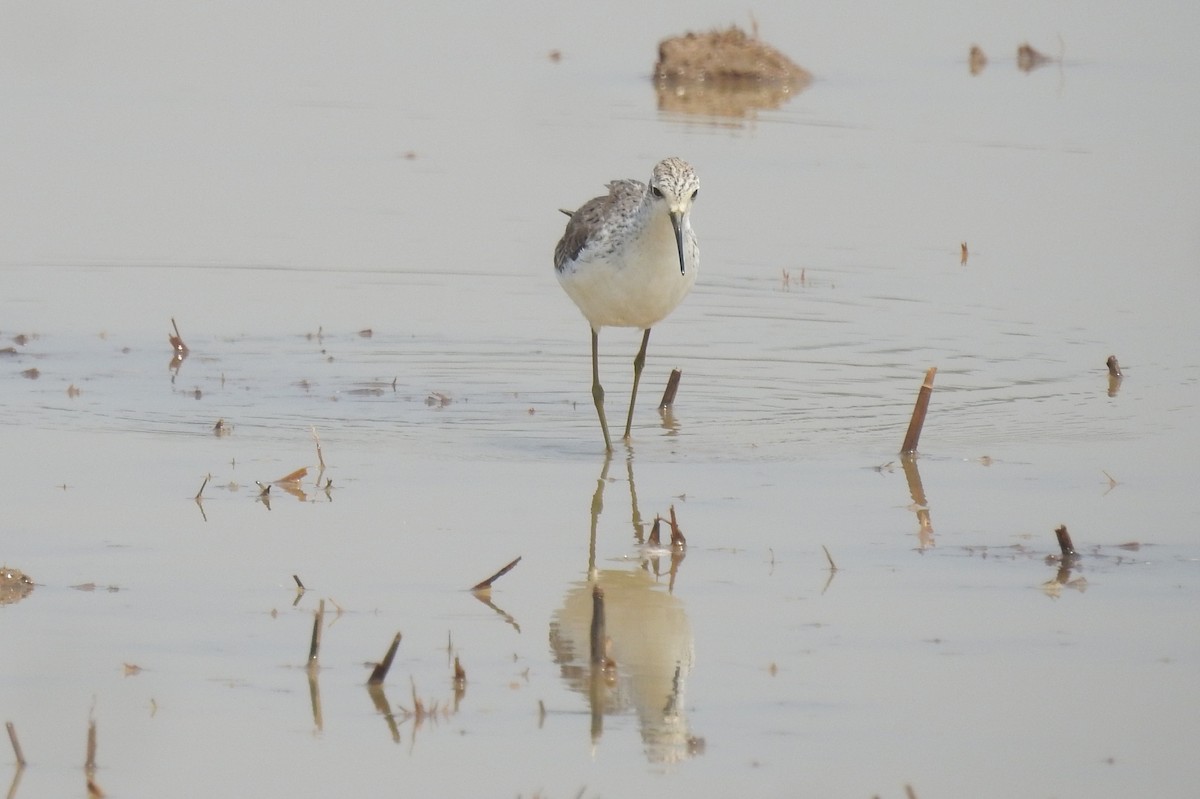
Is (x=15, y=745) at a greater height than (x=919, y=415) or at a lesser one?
lesser

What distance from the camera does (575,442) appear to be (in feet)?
34.7

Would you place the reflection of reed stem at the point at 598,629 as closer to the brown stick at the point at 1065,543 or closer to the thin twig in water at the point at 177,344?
the brown stick at the point at 1065,543

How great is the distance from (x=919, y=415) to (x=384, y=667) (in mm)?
4227

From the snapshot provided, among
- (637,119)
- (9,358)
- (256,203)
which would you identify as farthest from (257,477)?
(637,119)

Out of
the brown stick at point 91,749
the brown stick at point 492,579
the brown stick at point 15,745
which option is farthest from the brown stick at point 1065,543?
the brown stick at point 15,745

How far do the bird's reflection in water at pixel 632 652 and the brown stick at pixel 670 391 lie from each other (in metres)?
3.21

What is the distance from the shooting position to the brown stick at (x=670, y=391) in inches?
444

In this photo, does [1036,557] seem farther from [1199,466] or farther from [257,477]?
[257,477]

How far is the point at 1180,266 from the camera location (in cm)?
1493

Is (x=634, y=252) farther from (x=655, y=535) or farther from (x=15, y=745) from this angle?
(x=15, y=745)

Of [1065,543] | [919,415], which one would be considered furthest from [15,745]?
[919,415]

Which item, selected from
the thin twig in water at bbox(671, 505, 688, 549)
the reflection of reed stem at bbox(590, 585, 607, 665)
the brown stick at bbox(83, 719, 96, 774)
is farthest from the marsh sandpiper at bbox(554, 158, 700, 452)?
the brown stick at bbox(83, 719, 96, 774)

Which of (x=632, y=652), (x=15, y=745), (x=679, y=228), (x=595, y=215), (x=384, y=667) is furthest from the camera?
(x=595, y=215)

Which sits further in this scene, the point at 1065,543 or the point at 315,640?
the point at 1065,543
